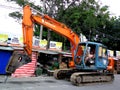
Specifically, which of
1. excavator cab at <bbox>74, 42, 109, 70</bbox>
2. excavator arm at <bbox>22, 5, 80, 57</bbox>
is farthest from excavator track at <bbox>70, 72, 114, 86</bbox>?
excavator arm at <bbox>22, 5, 80, 57</bbox>

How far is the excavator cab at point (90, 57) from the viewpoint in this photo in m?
20.9

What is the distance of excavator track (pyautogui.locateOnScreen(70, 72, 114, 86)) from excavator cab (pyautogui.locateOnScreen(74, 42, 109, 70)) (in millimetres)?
523

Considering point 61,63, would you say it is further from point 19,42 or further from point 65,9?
point 65,9

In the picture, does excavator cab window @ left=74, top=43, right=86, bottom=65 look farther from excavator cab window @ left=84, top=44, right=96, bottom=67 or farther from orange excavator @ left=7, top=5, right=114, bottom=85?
excavator cab window @ left=84, top=44, right=96, bottom=67

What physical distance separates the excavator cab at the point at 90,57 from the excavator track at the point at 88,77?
52 cm

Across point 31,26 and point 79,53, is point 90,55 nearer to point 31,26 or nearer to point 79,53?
point 79,53

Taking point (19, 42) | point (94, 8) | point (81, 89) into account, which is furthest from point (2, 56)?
point (94, 8)

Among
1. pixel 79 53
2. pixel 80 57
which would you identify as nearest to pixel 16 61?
pixel 80 57

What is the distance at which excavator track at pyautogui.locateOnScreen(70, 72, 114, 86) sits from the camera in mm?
19375

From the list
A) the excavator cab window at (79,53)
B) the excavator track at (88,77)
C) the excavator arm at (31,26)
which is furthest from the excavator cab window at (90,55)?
the excavator arm at (31,26)

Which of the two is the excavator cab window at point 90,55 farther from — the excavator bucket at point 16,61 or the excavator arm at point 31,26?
the excavator bucket at point 16,61

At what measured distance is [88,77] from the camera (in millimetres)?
20375

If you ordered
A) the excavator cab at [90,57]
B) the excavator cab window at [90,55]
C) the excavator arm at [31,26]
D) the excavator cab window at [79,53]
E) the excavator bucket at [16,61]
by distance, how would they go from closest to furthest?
the excavator bucket at [16,61]
the excavator arm at [31,26]
the excavator cab at [90,57]
the excavator cab window at [90,55]
the excavator cab window at [79,53]

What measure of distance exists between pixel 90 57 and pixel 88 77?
5.07 ft
